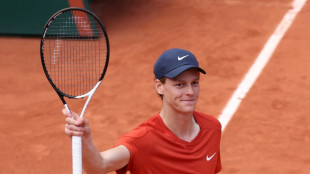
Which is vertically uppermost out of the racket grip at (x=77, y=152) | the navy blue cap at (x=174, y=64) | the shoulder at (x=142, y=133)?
the navy blue cap at (x=174, y=64)

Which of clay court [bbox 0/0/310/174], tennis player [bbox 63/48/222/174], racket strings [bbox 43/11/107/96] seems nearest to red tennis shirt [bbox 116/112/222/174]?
tennis player [bbox 63/48/222/174]

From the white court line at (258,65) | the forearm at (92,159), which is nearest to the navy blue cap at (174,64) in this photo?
the forearm at (92,159)

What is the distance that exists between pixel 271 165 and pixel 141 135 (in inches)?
133

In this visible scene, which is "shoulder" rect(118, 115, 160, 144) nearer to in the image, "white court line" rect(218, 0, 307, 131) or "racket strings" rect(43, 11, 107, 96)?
"white court line" rect(218, 0, 307, 131)

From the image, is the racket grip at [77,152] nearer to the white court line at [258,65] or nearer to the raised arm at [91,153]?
the raised arm at [91,153]

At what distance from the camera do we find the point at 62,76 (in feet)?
26.9

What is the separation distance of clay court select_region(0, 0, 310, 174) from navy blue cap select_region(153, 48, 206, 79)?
122 inches

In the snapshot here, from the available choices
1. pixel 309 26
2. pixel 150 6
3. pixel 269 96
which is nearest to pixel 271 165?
pixel 269 96

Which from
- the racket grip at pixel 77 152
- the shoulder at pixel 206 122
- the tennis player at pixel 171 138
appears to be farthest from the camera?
the shoulder at pixel 206 122

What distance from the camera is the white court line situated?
7.32 metres

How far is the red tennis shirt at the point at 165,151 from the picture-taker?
3.26 meters

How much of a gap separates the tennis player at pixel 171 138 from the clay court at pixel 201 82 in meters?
2.80

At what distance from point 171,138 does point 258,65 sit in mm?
5394

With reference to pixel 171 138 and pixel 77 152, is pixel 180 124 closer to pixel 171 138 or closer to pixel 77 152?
pixel 171 138
